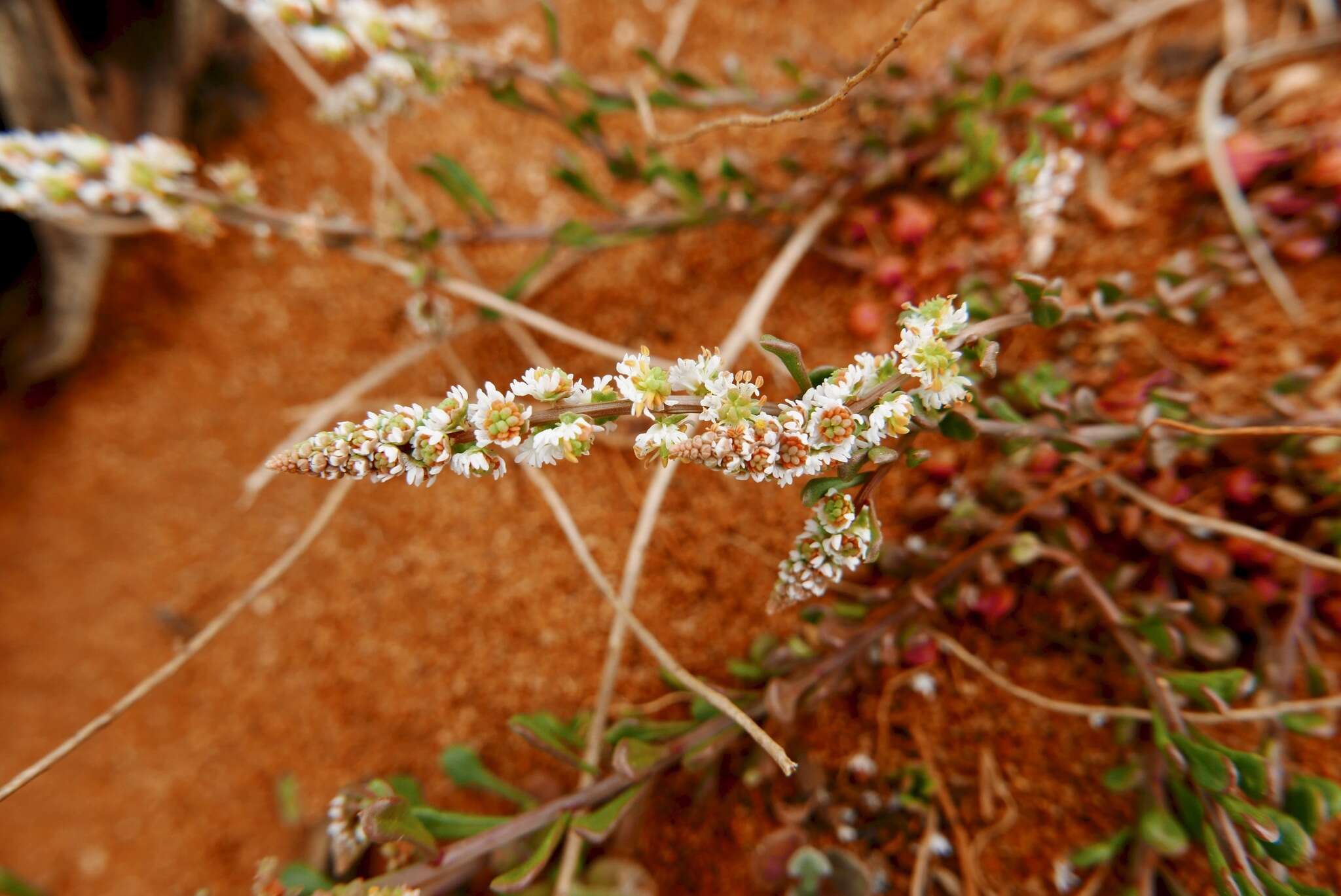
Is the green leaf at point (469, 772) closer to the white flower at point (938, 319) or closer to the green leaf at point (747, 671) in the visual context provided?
the green leaf at point (747, 671)

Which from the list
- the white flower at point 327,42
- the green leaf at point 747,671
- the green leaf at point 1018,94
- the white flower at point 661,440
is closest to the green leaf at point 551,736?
the green leaf at point 747,671

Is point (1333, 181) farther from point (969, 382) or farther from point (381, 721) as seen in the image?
point (381, 721)

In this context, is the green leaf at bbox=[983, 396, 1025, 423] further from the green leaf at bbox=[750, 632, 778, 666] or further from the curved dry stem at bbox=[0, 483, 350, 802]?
the curved dry stem at bbox=[0, 483, 350, 802]

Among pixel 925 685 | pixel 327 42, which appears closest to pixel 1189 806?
pixel 925 685

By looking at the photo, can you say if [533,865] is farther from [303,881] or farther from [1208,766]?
[1208,766]

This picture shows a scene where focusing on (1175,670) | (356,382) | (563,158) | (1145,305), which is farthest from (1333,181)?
(356,382)

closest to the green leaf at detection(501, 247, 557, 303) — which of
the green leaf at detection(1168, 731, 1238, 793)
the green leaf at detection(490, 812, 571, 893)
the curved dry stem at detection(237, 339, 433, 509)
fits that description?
the curved dry stem at detection(237, 339, 433, 509)
